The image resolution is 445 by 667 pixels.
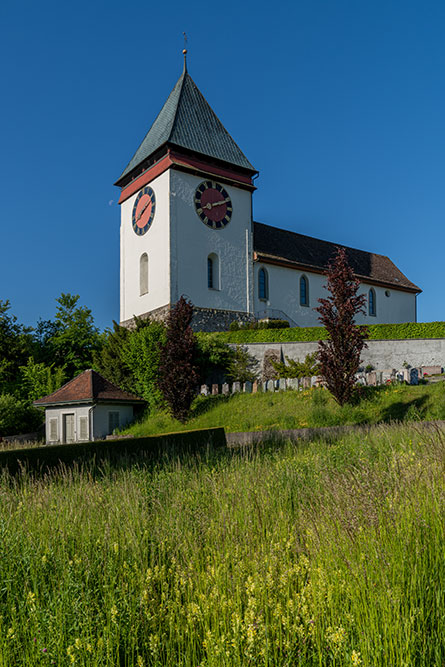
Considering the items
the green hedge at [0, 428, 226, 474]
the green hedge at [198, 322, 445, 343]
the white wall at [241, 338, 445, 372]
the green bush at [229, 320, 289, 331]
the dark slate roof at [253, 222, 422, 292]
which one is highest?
the dark slate roof at [253, 222, 422, 292]

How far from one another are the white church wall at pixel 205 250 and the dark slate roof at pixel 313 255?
2.10 meters

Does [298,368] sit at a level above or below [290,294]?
Result: below

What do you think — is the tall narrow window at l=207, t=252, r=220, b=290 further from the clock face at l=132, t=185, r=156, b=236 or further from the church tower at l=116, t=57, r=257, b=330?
the clock face at l=132, t=185, r=156, b=236

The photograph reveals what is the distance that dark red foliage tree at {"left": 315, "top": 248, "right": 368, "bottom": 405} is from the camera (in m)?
17.1

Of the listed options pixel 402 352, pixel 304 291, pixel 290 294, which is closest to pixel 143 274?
pixel 290 294

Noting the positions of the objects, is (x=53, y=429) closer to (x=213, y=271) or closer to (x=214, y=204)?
(x=213, y=271)

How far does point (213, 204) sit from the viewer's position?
107ft

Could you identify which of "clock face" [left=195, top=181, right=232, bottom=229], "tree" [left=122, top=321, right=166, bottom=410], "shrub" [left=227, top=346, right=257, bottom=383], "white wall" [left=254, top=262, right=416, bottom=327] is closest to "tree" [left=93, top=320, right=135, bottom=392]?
"tree" [left=122, top=321, right=166, bottom=410]

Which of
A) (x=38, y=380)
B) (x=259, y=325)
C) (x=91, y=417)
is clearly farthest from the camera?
(x=259, y=325)

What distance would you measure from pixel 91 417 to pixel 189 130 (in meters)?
19.2

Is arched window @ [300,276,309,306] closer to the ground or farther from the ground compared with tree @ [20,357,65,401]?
farther from the ground

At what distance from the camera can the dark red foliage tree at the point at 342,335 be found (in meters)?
17.1

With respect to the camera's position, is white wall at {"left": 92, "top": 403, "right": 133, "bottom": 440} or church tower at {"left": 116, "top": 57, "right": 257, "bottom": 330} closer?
white wall at {"left": 92, "top": 403, "right": 133, "bottom": 440}

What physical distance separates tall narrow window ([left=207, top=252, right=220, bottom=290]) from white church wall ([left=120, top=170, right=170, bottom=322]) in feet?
10.5
